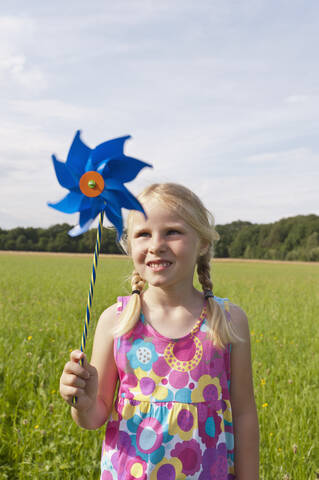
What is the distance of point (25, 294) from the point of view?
31.7 ft

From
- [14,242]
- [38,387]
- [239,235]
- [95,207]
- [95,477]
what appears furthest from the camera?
[239,235]

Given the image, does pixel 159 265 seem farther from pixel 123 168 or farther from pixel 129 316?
pixel 123 168

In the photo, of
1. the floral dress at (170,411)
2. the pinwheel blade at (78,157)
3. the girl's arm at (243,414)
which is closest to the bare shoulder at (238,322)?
the girl's arm at (243,414)

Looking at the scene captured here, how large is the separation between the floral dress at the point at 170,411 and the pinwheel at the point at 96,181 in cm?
29

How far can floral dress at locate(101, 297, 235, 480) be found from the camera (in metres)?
1.58

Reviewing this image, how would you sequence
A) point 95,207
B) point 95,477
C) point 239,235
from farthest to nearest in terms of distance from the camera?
point 239,235 < point 95,477 < point 95,207

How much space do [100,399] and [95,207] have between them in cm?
74

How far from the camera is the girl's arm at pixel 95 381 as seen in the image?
1.50 meters

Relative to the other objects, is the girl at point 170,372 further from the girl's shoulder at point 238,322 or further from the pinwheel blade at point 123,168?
the pinwheel blade at point 123,168

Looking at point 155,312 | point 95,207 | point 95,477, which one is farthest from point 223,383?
point 95,477

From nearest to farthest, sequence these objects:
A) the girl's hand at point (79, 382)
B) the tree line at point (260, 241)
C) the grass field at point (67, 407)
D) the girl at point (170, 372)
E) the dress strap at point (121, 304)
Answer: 1. the girl's hand at point (79, 382)
2. the girl at point (170, 372)
3. the dress strap at point (121, 304)
4. the grass field at point (67, 407)
5. the tree line at point (260, 241)

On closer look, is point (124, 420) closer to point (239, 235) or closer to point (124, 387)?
point (124, 387)

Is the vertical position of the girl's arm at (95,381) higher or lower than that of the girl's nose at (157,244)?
lower

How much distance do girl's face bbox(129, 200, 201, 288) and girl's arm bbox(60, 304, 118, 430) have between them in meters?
0.27
